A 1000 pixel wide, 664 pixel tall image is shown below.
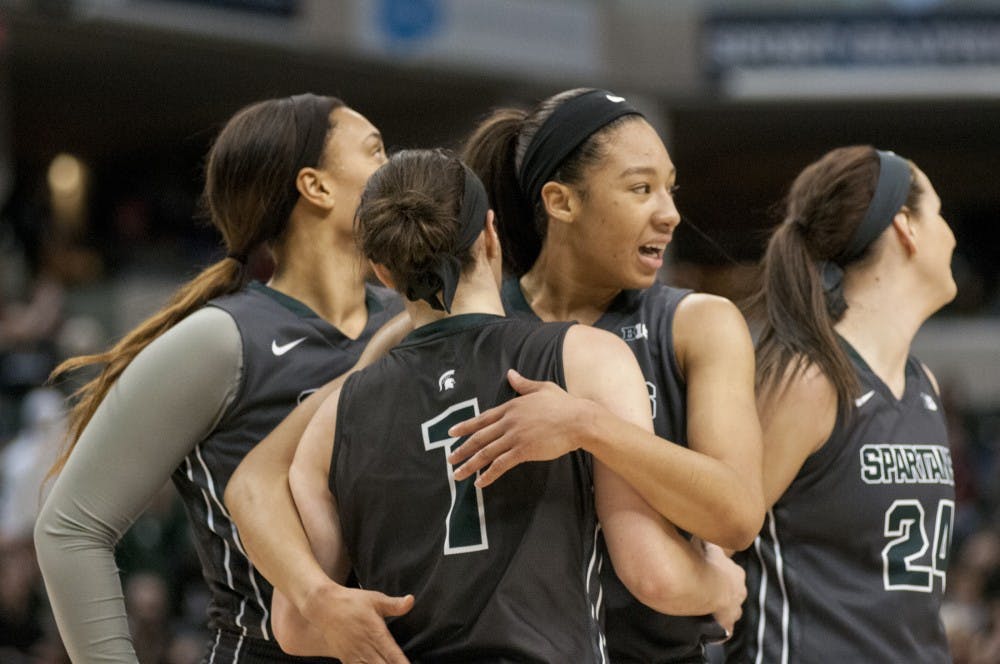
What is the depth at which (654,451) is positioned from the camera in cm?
218

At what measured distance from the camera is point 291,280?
3055 millimetres

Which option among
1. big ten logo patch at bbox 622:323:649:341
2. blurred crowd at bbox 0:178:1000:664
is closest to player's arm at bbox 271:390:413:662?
big ten logo patch at bbox 622:323:649:341

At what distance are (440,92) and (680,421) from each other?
1118 centimetres

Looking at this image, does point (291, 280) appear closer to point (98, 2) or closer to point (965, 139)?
point (98, 2)

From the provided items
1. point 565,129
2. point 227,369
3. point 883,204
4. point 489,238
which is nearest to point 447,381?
point 489,238

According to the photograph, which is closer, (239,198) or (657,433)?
(657,433)

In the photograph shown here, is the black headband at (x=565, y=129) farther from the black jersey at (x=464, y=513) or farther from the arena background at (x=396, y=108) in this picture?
the arena background at (x=396, y=108)

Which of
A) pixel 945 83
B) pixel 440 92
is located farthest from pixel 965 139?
pixel 440 92

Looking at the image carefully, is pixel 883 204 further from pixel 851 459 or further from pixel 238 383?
pixel 238 383

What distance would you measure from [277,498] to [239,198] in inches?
31.9

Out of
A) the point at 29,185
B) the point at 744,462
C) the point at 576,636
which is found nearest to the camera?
the point at 576,636

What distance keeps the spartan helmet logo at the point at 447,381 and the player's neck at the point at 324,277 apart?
780 mm

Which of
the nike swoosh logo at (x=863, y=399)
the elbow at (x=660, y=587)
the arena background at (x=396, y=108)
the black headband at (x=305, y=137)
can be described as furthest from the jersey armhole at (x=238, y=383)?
the arena background at (x=396, y=108)

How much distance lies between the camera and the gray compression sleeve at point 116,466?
2799mm
